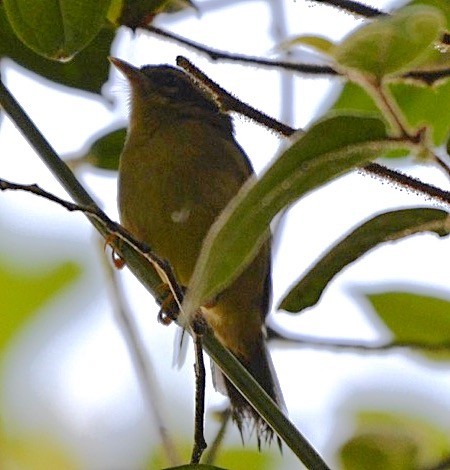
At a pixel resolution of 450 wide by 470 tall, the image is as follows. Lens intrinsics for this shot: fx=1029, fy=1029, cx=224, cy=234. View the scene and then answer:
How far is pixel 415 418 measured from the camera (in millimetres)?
2719

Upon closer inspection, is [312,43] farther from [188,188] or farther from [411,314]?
[188,188]

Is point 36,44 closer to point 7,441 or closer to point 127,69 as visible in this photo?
point 7,441

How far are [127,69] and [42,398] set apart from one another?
4.37 ft

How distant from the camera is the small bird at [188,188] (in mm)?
3381

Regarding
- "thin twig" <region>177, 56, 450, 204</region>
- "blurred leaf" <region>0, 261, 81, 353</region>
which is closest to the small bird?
"blurred leaf" <region>0, 261, 81, 353</region>

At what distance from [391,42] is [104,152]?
4.71 ft

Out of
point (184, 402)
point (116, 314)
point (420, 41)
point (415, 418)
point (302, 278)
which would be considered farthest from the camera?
point (184, 402)

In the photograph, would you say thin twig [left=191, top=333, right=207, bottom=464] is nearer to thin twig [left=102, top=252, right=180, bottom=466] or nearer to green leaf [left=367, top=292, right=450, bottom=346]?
green leaf [left=367, top=292, right=450, bottom=346]

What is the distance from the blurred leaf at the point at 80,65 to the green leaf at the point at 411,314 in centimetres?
77

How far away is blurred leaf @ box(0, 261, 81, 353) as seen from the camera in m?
2.88

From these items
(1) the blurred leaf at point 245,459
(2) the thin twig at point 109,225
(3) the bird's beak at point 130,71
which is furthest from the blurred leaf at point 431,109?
(3) the bird's beak at point 130,71

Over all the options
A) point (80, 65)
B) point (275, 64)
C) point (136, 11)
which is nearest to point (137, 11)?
point (136, 11)

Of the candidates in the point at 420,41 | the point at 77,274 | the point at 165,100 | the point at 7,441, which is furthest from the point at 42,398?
the point at 420,41

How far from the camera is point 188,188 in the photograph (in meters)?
3.39
